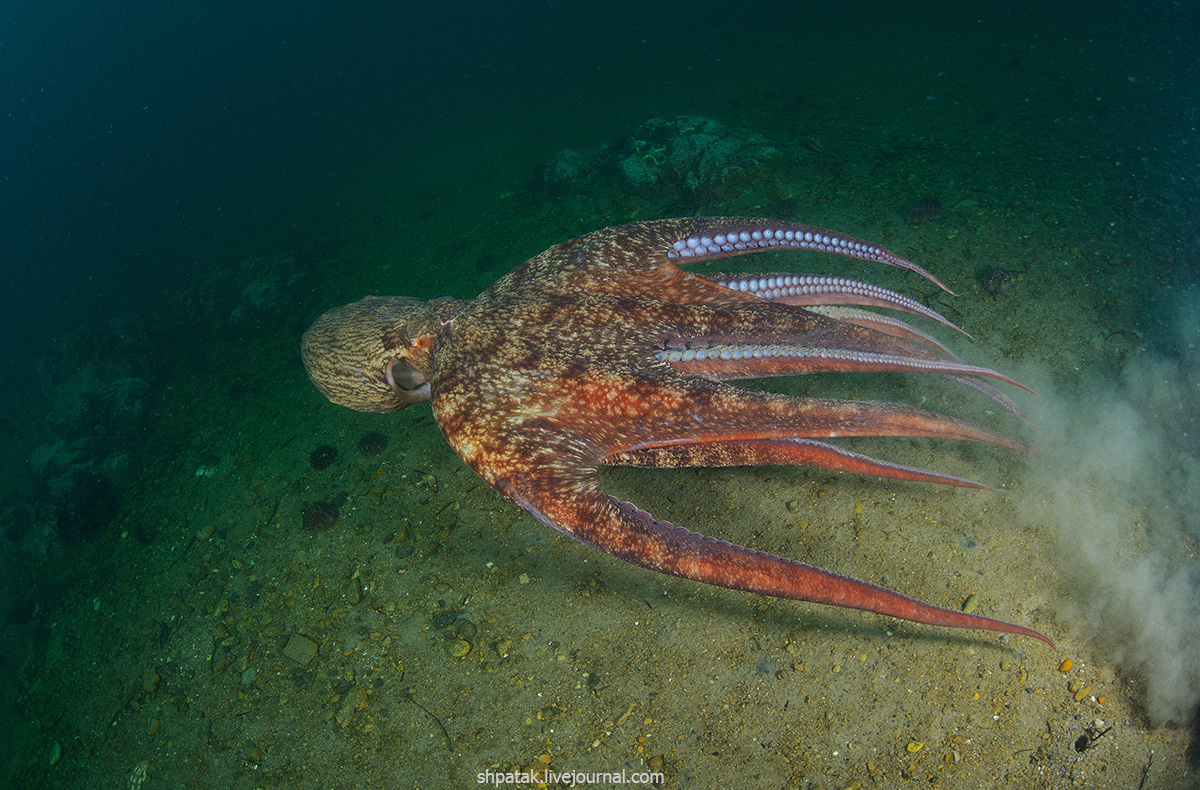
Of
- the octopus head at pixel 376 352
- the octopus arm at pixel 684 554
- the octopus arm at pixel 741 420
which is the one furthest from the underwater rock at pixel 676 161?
the octopus arm at pixel 684 554

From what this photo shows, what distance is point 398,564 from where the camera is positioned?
4039 millimetres

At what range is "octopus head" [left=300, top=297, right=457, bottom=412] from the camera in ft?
10.5

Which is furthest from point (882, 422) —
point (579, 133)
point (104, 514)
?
point (579, 133)

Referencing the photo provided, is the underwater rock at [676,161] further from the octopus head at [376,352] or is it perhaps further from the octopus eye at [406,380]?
the octopus eye at [406,380]

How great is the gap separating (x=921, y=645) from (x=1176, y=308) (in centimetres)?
397

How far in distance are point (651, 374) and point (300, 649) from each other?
349 cm

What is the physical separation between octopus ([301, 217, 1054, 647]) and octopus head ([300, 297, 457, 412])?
1 centimetres

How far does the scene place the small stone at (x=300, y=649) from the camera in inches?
148

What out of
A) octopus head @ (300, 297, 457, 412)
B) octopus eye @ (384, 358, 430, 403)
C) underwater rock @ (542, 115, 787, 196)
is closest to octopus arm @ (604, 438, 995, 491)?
octopus head @ (300, 297, 457, 412)

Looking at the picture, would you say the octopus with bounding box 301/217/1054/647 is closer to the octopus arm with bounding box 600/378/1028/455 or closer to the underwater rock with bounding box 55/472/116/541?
the octopus arm with bounding box 600/378/1028/455

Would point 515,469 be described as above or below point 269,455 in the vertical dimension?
above

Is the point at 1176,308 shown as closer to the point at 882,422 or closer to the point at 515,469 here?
the point at 882,422

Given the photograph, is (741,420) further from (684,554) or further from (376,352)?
(376,352)

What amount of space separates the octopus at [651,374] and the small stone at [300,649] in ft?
6.03
